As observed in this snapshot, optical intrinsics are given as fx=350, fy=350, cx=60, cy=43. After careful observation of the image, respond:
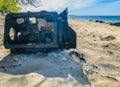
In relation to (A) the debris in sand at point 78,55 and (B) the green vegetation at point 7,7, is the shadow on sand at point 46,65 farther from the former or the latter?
(B) the green vegetation at point 7,7

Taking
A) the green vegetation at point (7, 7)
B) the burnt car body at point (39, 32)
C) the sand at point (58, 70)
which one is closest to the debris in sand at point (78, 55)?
the sand at point (58, 70)

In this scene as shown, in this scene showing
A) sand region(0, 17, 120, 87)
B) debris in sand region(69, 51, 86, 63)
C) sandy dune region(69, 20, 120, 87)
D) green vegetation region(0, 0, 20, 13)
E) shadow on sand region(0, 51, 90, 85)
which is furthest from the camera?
green vegetation region(0, 0, 20, 13)

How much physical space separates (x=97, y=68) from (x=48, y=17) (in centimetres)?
159

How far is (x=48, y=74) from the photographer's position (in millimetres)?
5766

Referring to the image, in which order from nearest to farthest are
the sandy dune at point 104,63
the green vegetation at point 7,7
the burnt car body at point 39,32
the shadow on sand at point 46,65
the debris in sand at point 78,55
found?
the sandy dune at point 104,63 → the shadow on sand at point 46,65 → the debris in sand at point 78,55 → the burnt car body at point 39,32 → the green vegetation at point 7,7

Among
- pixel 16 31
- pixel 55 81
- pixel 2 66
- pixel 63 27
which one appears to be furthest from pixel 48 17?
pixel 55 81

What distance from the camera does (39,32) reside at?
7.66 metres

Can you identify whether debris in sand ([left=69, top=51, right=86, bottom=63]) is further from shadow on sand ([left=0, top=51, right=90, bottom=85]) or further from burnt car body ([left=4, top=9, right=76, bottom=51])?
burnt car body ([left=4, top=9, right=76, bottom=51])

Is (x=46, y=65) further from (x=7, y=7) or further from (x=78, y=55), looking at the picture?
(x=7, y=7)

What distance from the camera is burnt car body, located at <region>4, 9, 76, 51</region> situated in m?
7.38

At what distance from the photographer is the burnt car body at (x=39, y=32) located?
7.38 metres

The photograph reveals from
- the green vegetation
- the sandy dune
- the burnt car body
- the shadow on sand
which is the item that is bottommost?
the green vegetation

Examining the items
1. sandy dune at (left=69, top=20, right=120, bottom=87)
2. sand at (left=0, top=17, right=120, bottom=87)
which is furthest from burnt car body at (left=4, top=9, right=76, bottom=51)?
sandy dune at (left=69, top=20, right=120, bottom=87)

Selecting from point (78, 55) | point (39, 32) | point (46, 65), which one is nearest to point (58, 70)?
point (46, 65)
